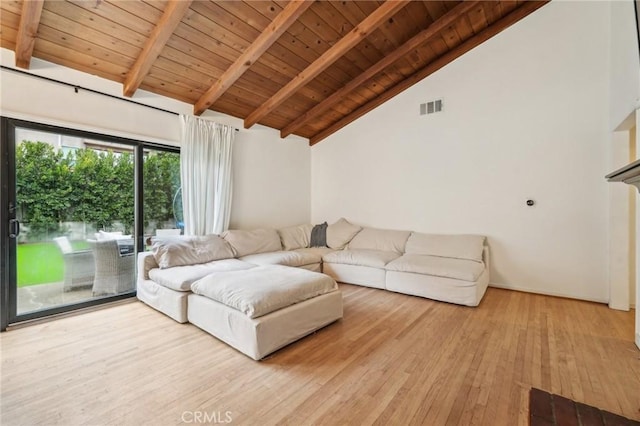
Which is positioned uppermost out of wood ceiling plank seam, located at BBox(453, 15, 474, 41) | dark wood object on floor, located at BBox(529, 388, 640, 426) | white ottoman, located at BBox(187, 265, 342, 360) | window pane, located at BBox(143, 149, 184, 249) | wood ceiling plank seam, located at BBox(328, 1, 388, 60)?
wood ceiling plank seam, located at BBox(453, 15, 474, 41)

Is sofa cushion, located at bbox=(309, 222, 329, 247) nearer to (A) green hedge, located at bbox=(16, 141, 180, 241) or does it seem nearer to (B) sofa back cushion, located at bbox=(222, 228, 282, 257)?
(B) sofa back cushion, located at bbox=(222, 228, 282, 257)

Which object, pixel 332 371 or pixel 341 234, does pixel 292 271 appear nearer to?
pixel 332 371

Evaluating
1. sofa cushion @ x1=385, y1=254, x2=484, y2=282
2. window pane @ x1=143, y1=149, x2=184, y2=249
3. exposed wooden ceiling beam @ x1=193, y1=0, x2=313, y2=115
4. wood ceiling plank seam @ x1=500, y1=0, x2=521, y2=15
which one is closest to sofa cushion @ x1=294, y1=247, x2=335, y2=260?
sofa cushion @ x1=385, y1=254, x2=484, y2=282

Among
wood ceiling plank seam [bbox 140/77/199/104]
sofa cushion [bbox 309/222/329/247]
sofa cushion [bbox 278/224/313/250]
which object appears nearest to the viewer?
wood ceiling plank seam [bbox 140/77/199/104]

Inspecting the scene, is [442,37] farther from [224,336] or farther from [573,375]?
[224,336]

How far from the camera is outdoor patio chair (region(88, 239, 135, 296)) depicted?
127 inches

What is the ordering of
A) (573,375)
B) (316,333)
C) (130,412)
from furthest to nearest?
(316,333) → (573,375) → (130,412)

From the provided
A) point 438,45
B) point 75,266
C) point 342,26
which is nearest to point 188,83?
point 342,26

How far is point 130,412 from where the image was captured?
158 cm

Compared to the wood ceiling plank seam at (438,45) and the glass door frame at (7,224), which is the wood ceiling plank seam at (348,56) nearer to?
the wood ceiling plank seam at (438,45)

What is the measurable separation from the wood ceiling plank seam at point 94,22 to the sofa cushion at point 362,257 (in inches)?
140

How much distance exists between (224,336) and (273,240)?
7.37ft

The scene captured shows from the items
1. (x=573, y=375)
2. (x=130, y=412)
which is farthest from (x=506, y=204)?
(x=130, y=412)

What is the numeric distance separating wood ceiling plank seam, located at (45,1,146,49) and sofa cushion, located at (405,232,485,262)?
4193 mm
